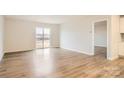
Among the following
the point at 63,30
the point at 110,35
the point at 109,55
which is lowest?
the point at 109,55

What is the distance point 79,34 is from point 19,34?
368 cm

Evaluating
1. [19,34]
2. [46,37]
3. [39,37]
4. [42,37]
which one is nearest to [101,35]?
[46,37]

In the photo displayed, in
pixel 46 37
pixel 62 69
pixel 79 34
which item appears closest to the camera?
pixel 62 69

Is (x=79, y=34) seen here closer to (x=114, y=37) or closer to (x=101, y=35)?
(x=114, y=37)

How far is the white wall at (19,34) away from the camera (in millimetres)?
6590

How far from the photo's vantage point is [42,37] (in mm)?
8992

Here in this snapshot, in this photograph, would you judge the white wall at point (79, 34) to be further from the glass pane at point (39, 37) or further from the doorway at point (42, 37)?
the glass pane at point (39, 37)

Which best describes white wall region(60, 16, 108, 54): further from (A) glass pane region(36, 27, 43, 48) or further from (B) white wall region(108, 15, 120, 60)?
(A) glass pane region(36, 27, 43, 48)
